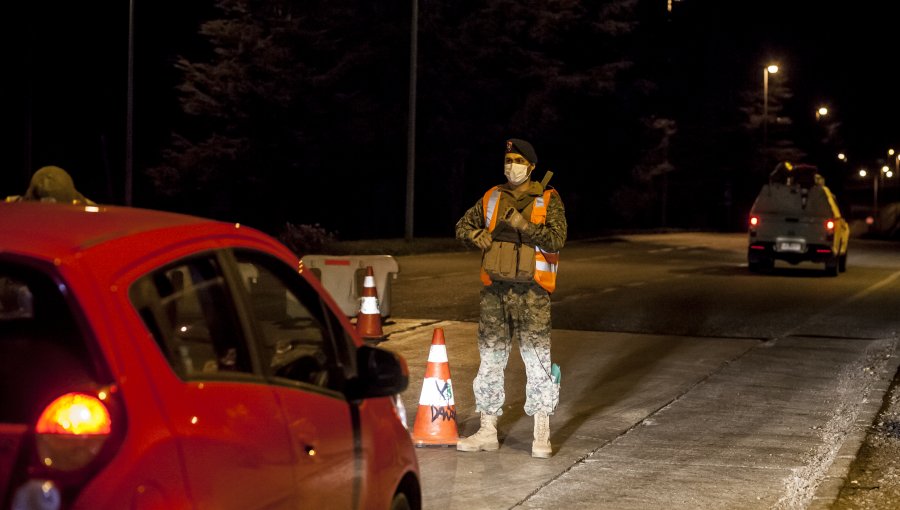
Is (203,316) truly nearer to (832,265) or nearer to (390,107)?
(832,265)

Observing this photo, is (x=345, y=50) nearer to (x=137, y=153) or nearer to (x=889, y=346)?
(x=137, y=153)

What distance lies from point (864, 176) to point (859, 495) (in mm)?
151684

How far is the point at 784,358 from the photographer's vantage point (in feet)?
44.0

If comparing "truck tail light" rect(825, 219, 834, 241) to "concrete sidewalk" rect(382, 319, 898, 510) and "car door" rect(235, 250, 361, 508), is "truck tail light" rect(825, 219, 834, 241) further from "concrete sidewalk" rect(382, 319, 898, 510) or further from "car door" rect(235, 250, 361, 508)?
"car door" rect(235, 250, 361, 508)

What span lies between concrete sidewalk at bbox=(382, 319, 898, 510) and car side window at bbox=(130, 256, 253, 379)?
339 cm

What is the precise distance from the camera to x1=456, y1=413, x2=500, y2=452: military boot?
334 inches

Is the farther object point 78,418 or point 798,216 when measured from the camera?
point 798,216

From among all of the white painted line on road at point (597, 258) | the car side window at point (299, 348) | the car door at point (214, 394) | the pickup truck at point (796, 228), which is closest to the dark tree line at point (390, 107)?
the white painted line on road at point (597, 258)

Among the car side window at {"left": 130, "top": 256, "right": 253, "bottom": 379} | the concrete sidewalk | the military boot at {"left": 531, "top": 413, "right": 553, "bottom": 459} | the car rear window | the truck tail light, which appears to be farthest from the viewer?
the truck tail light

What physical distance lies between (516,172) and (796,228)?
2040cm

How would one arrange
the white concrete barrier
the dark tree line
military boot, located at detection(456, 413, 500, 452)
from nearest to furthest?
military boot, located at detection(456, 413, 500, 452) → the white concrete barrier → the dark tree line

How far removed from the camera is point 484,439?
8.51 meters

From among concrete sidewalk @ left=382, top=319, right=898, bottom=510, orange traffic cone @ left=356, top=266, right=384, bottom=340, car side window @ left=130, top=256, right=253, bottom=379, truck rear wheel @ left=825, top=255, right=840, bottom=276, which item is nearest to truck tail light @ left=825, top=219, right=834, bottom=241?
truck rear wheel @ left=825, top=255, right=840, bottom=276

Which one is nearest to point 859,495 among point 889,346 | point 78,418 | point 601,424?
point 601,424
